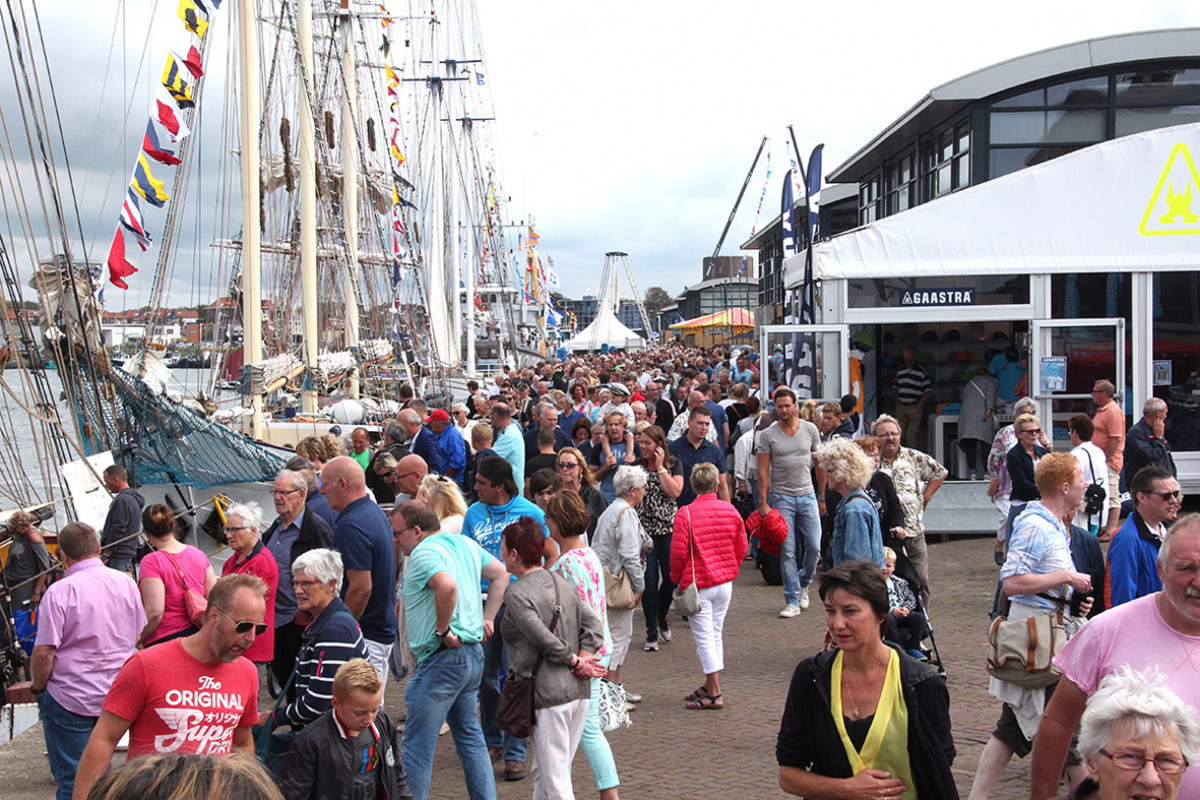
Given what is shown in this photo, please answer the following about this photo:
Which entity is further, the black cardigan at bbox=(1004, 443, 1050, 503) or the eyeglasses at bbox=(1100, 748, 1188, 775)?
the black cardigan at bbox=(1004, 443, 1050, 503)

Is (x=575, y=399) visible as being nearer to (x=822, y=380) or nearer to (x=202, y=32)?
(x=822, y=380)

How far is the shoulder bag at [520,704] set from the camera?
15.9ft

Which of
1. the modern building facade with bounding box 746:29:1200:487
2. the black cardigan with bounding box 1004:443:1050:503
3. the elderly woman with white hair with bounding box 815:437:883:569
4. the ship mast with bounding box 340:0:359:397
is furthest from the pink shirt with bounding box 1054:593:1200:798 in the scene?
the ship mast with bounding box 340:0:359:397

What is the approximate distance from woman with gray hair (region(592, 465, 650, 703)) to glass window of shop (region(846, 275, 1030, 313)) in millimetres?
6558

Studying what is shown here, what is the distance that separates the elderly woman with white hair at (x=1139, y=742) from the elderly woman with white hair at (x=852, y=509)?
3.97m

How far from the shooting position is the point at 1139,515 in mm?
4664

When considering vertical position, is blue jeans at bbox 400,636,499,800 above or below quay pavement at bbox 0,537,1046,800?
above

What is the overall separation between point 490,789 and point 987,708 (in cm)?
353

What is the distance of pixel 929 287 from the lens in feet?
42.3

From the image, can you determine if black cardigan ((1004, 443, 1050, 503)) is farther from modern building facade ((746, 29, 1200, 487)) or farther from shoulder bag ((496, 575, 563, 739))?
shoulder bag ((496, 575, 563, 739))

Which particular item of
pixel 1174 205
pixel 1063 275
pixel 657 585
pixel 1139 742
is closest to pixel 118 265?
pixel 657 585

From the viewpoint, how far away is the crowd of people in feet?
10.4

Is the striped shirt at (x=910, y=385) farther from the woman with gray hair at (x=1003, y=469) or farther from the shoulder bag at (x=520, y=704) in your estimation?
the shoulder bag at (x=520, y=704)

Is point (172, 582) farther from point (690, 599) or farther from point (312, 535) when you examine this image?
point (690, 599)
